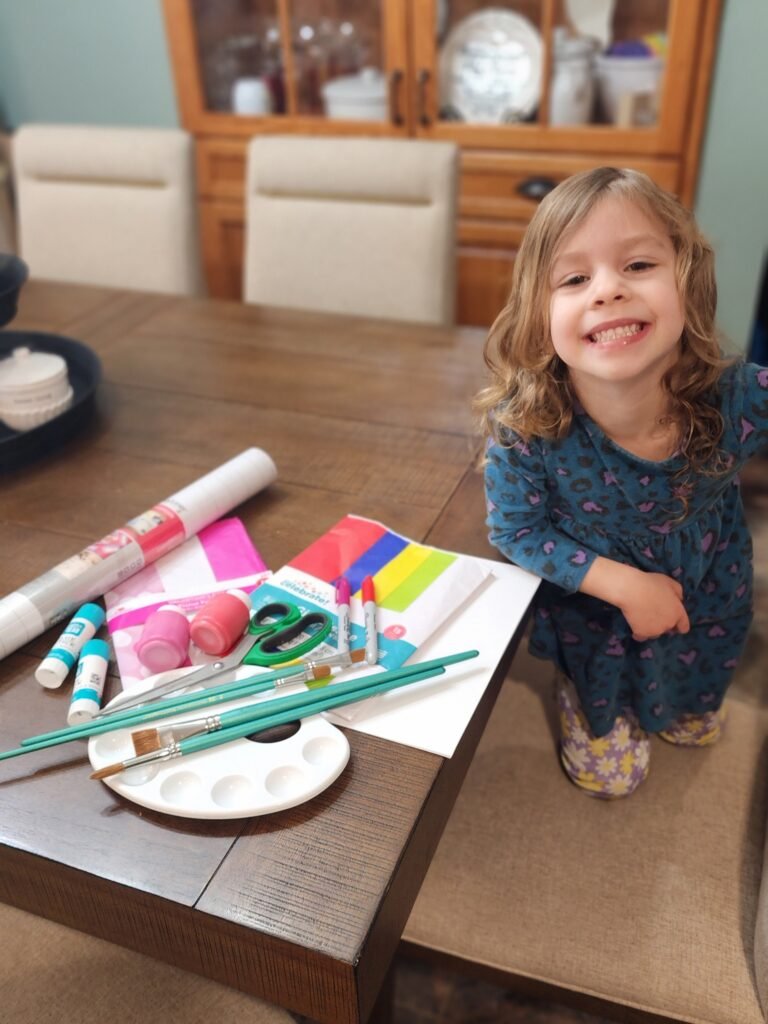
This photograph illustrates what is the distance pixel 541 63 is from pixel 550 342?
5.82ft

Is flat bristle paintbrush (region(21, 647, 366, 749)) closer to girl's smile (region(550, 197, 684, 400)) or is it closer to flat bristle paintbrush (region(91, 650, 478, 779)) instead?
flat bristle paintbrush (region(91, 650, 478, 779))

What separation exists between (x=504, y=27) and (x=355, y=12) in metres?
0.41

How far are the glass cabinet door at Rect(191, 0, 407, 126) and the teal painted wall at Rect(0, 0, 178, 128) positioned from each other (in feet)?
0.55

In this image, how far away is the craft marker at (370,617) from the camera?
71 cm

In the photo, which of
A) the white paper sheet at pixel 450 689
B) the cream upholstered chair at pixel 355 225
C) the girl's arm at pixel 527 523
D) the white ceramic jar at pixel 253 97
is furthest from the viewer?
the white ceramic jar at pixel 253 97

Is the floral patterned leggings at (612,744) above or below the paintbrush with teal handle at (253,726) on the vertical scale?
below

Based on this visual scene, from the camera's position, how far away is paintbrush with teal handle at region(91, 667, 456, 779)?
604 mm

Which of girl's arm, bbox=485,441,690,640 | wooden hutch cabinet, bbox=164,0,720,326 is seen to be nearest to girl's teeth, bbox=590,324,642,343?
girl's arm, bbox=485,441,690,640

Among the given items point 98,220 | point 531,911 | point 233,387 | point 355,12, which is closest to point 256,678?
point 531,911

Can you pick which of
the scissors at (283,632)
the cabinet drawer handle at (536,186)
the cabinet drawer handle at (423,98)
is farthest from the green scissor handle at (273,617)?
the cabinet drawer handle at (423,98)

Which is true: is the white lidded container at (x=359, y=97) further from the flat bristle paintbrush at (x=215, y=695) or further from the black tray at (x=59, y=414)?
the flat bristle paintbrush at (x=215, y=695)

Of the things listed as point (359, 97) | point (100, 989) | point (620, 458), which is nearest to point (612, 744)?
point (620, 458)

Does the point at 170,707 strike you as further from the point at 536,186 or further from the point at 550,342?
the point at 536,186

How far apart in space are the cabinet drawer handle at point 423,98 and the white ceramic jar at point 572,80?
0.33 m
